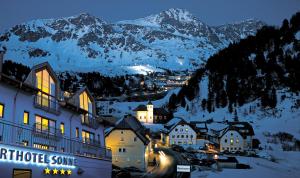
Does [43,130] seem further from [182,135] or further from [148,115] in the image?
[148,115]

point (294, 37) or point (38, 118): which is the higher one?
point (294, 37)

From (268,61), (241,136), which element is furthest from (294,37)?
(241,136)

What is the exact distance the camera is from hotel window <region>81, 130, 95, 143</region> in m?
42.0

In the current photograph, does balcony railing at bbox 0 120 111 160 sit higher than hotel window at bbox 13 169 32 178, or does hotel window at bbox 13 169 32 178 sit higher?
balcony railing at bbox 0 120 111 160

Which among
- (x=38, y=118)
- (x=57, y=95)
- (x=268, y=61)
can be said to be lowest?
(x=38, y=118)

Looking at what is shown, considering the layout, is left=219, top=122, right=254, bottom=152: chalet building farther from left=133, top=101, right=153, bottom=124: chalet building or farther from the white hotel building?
the white hotel building

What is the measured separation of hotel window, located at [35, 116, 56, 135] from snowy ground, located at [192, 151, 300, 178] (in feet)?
129

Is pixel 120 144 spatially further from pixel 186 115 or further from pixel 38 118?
pixel 186 115

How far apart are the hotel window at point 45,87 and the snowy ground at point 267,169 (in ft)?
131

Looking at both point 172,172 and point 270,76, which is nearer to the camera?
point 172,172

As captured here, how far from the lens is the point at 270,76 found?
186125 millimetres

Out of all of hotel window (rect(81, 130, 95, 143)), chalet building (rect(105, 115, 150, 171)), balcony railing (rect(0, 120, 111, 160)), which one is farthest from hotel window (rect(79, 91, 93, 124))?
chalet building (rect(105, 115, 150, 171))

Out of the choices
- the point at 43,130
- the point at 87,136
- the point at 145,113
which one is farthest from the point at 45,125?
the point at 145,113

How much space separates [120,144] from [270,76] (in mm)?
129451
